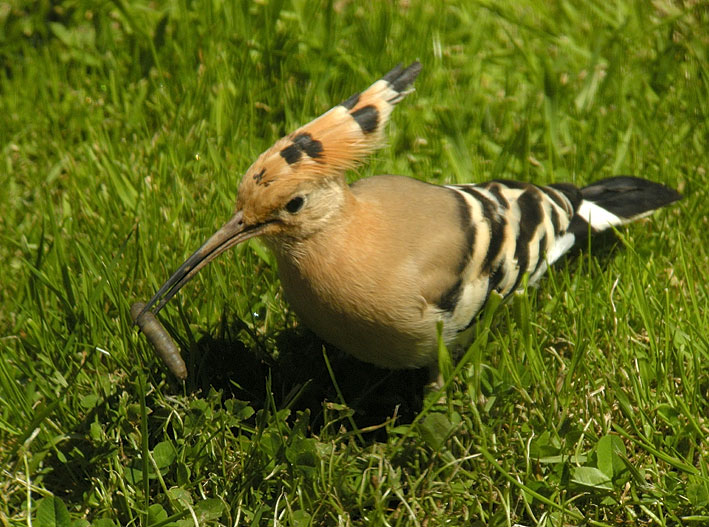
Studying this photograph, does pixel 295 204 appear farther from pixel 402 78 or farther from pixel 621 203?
pixel 621 203

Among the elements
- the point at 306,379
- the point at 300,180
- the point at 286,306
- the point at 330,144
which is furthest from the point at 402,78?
the point at 306,379

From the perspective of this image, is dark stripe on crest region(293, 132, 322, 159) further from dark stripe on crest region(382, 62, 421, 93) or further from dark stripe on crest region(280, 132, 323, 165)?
dark stripe on crest region(382, 62, 421, 93)

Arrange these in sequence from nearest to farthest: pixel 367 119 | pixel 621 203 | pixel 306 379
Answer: pixel 367 119 < pixel 306 379 < pixel 621 203

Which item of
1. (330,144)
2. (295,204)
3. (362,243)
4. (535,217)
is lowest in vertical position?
(535,217)

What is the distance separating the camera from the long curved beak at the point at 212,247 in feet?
7.12

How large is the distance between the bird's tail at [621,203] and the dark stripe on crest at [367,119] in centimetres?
91

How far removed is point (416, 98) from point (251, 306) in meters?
1.32

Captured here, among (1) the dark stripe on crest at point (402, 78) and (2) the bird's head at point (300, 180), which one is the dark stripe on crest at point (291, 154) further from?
(1) the dark stripe on crest at point (402, 78)

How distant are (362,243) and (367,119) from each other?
32 centimetres

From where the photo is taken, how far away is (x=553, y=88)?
3.52m

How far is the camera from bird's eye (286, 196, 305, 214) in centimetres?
217

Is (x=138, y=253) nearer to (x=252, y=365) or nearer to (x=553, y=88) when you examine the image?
(x=252, y=365)

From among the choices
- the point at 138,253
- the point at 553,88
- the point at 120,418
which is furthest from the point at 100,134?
the point at 553,88

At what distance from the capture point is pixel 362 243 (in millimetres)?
2262
